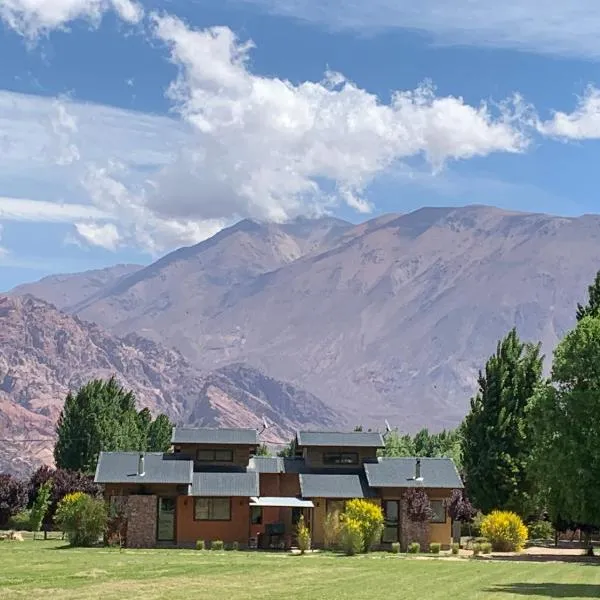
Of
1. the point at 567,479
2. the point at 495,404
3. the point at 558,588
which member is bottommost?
the point at 558,588

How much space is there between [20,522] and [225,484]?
57.0 feet

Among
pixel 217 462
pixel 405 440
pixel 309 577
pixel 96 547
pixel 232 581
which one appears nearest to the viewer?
pixel 232 581

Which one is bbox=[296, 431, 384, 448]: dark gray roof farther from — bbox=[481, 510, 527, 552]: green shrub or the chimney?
the chimney

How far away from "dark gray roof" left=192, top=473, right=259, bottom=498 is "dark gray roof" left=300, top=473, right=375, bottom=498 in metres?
2.57

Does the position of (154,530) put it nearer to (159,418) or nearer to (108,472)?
(108,472)

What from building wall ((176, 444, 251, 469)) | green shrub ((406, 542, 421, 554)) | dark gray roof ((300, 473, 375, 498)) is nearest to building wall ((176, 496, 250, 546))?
dark gray roof ((300, 473, 375, 498))

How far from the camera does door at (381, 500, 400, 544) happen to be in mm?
53750

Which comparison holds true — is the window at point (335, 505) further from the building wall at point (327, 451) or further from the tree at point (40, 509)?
the tree at point (40, 509)

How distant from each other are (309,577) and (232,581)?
2981mm

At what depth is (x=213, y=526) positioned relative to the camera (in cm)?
5362

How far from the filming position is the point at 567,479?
43.1 m

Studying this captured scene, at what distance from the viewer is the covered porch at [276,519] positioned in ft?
169

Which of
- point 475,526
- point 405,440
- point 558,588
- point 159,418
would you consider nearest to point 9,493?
point 475,526

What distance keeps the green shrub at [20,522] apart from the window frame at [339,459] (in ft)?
58.6
